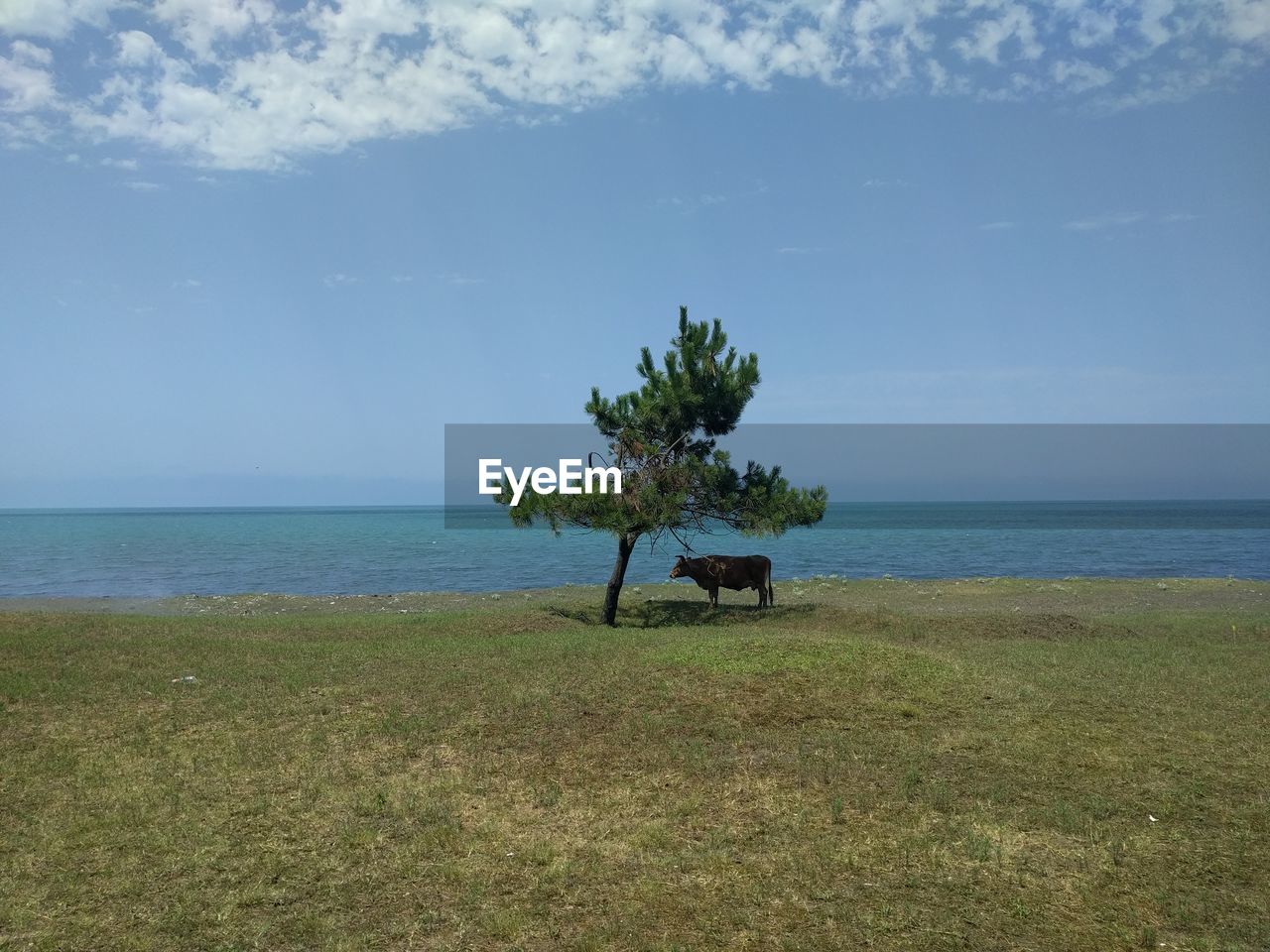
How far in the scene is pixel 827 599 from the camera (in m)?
29.3

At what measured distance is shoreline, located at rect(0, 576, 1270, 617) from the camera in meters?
26.5

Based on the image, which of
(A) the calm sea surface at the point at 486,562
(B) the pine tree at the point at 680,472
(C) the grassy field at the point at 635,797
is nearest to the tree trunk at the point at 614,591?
(B) the pine tree at the point at 680,472

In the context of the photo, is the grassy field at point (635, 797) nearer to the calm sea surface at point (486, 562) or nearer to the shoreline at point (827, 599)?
the shoreline at point (827, 599)

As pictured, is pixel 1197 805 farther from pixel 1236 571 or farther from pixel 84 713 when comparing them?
pixel 1236 571

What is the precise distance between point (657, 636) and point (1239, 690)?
1030cm

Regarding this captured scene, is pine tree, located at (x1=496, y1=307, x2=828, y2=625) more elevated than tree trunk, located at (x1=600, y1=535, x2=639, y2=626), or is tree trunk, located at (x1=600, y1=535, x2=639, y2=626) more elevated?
pine tree, located at (x1=496, y1=307, x2=828, y2=625)

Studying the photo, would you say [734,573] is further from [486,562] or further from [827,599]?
[486,562]

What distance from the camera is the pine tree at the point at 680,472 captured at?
21.2 m

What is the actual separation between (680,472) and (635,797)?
13.5 meters

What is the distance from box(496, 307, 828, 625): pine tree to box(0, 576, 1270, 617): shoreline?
360cm

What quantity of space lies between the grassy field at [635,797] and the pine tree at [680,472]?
208 inches

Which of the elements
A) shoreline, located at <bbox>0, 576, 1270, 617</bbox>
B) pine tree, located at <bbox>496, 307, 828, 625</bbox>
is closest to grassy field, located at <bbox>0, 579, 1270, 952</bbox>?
pine tree, located at <bbox>496, 307, 828, 625</bbox>

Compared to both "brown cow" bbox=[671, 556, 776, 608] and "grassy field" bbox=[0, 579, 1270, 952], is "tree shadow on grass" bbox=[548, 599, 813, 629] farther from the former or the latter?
"grassy field" bbox=[0, 579, 1270, 952]

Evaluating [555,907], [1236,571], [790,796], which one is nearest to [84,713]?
[555,907]
